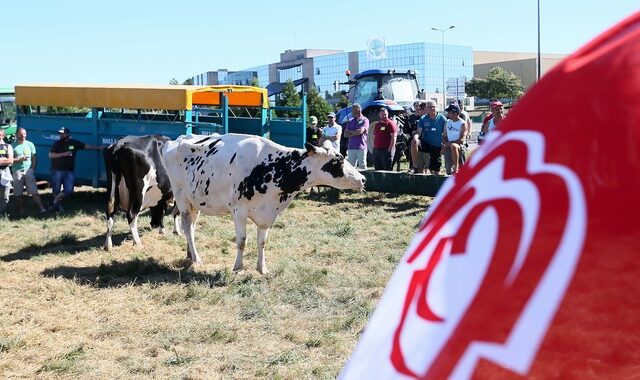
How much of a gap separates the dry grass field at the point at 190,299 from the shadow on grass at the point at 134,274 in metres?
0.02

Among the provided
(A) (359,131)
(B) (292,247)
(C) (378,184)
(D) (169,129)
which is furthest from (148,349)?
(A) (359,131)

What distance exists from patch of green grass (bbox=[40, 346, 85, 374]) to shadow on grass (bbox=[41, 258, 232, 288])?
7.00ft

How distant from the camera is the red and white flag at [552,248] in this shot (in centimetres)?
96

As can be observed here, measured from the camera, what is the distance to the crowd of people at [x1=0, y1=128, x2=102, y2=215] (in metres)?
12.8

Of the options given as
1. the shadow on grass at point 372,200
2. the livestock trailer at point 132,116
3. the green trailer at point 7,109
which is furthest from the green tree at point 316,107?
the shadow on grass at point 372,200

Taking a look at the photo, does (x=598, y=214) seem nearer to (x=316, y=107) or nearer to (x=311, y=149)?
(x=311, y=149)

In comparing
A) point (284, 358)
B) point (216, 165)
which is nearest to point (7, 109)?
point (216, 165)

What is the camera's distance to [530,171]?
1.03m

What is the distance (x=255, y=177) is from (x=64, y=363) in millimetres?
3076

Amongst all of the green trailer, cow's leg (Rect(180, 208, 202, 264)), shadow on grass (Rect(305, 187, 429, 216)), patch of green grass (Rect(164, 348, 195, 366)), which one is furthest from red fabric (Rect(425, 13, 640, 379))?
the green trailer

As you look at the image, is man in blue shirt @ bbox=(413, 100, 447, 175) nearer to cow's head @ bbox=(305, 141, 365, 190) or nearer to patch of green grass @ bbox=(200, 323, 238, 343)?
cow's head @ bbox=(305, 141, 365, 190)

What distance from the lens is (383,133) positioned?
13.6 m

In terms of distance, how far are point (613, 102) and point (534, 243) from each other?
22 centimetres

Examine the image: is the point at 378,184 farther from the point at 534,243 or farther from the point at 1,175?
the point at 534,243
